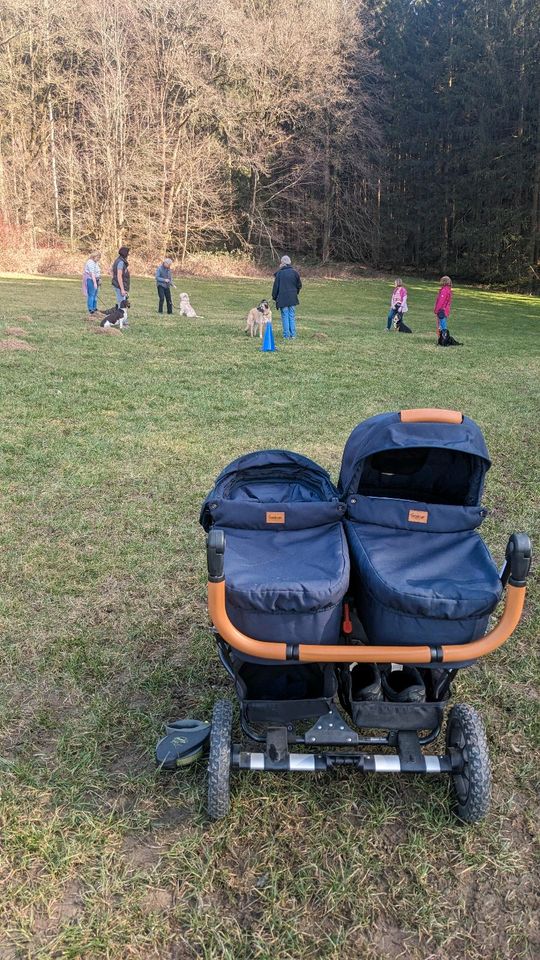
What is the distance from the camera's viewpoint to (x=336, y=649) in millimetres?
2178

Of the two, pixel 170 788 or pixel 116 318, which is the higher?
pixel 116 318

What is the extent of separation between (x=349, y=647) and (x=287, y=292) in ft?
41.2

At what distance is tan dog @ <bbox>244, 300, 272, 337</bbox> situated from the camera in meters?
13.8

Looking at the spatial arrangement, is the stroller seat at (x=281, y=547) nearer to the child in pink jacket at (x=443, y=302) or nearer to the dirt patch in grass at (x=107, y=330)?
the dirt patch in grass at (x=107, y=330)

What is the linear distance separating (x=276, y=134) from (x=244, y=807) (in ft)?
121

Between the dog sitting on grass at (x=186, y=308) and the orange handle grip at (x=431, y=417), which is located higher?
the dog sitting on grass at (x=186, y=308)

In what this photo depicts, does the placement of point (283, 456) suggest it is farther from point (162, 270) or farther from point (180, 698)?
point (162, 270)

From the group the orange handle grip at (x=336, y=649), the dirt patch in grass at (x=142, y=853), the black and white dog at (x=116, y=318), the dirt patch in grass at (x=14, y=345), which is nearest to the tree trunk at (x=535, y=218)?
the black and white dog at (x=116, y=318)

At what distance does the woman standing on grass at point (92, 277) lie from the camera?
15618mm

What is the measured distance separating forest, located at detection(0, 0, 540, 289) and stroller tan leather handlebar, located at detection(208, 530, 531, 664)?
3063cm

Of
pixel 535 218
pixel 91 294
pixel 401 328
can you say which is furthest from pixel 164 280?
pixel 535 218

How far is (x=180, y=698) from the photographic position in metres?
3.06

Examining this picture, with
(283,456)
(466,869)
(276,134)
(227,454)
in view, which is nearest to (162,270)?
(227,454)

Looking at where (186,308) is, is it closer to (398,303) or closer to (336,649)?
(398,303)
